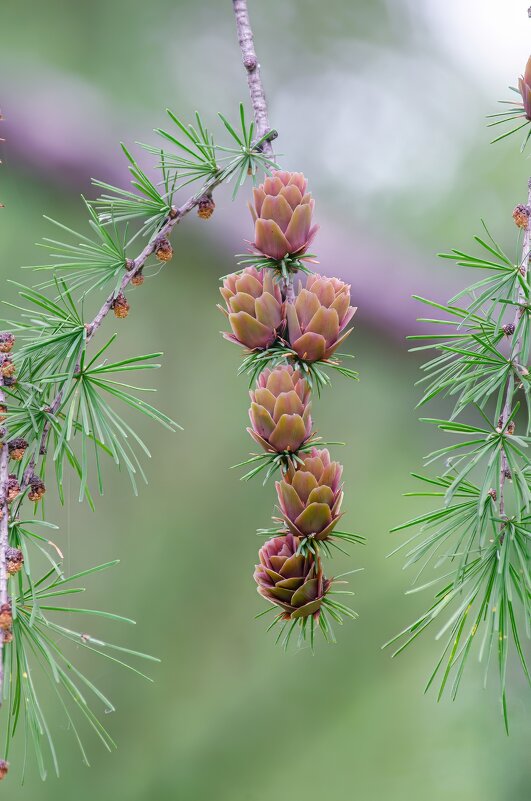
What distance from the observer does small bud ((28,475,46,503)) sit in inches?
8.9

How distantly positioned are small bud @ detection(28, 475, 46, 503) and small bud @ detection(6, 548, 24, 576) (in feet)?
0.07

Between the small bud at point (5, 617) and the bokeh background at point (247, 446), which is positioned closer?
the small bud at point (5, 617)

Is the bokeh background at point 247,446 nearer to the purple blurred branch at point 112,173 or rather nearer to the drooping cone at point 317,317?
the purple blurred branch at point 112,173

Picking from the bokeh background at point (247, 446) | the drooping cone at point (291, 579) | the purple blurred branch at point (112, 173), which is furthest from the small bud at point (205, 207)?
the bokeh background at point (247, 446)

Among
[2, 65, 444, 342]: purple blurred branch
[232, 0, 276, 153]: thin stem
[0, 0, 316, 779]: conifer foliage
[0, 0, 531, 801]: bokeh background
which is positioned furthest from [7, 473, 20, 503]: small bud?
[0, 0, 531, 801]: bokeh background

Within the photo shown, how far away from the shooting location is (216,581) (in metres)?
0.86

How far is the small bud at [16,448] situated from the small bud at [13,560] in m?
0.03

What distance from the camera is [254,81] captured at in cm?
24

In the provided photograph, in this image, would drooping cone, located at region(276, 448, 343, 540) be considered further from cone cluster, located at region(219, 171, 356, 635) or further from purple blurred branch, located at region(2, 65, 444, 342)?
purple blurred branch, located at region(2, 65, 444, 342)

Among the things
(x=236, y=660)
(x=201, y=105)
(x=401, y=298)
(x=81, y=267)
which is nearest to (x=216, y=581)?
(x=236, y=660)

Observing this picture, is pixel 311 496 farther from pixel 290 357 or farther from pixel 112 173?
pixel 112 173

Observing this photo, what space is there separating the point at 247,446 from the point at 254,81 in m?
0.62

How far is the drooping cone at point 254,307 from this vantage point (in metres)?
0.23

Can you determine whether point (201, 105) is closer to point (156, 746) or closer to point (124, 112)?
point (124, 112)
